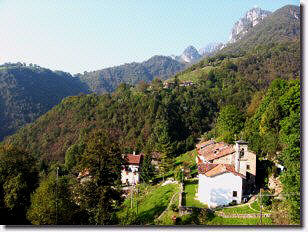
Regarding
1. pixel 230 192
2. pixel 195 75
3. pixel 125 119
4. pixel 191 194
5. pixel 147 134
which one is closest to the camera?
pixel 230 192

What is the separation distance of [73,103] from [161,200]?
46764 millimetres

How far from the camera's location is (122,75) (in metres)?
179

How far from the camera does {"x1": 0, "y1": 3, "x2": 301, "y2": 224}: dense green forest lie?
991 cm

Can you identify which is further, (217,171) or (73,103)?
(73,103)

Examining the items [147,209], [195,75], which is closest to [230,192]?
[147,209]

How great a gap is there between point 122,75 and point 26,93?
83993mm

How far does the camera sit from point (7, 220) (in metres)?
9.55

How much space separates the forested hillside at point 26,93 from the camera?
82875mm

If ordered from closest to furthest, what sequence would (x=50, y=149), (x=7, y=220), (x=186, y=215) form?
(x=7, y=220) < (x=186, y=215) < (x=50, y=149)

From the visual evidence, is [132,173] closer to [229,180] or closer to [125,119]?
[229,180]

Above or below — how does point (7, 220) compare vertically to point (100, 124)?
below

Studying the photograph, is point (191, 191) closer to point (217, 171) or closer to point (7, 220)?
point (217, 171)

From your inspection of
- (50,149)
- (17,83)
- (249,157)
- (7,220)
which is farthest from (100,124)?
(17,83)

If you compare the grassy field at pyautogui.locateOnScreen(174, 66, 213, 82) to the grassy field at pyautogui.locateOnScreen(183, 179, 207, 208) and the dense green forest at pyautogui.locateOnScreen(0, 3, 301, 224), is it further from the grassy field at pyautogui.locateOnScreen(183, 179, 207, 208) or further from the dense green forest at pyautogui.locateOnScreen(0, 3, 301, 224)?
the grassy field at pyautogui.locateOnScreen(183, 179, 207, 208)
